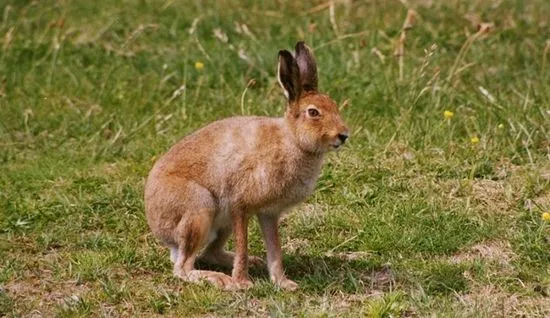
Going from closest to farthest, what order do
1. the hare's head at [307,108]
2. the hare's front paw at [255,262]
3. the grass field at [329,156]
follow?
the hare's head at [307,108]
the grass field at [329,156]
the hare's front paw at [255,262]

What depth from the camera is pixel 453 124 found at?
801cm

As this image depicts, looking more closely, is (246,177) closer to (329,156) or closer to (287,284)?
(287,284)

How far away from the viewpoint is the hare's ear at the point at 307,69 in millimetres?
6125

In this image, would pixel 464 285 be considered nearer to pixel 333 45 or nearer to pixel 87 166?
pixel 87 166

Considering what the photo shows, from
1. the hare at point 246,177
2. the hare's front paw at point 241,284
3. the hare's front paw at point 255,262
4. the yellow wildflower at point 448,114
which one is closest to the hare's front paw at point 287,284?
the hare at point 246,177

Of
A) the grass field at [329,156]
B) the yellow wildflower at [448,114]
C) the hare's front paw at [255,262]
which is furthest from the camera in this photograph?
the yellow wildflower at [448,114]

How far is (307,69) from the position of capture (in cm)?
613

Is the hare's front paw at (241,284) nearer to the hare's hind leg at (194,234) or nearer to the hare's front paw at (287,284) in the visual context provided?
the hare's hind leg at (194,234)

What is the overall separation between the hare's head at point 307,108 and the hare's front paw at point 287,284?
0.64m

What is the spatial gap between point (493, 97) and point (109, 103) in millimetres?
2601

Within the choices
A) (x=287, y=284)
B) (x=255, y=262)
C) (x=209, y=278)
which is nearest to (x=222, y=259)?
(x=255, y=262)

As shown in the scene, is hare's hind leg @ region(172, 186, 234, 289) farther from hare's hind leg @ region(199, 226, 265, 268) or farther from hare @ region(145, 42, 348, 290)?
hare's hind leg @ region(199, 226, 265, 268)

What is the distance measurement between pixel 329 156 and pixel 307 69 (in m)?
1.61

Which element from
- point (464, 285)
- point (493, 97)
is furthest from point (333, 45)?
point (464, 285)
